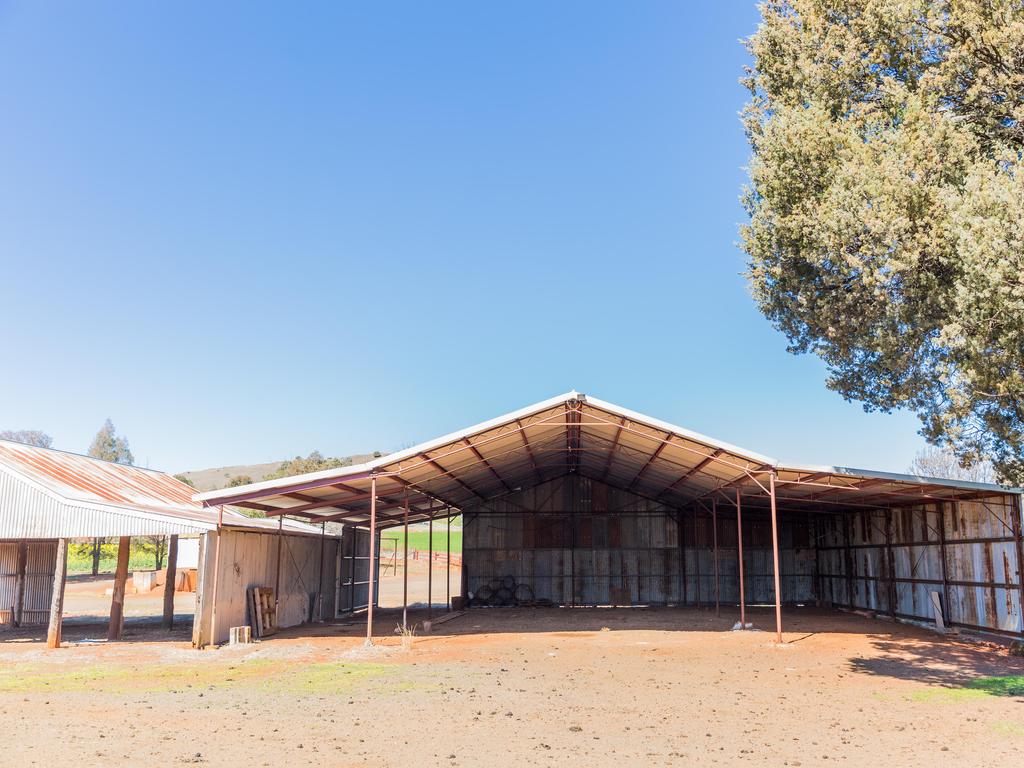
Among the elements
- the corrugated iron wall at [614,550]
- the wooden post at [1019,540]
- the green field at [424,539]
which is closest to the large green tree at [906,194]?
the wooden post at [1019,540]

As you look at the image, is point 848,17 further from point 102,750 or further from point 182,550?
point 182,550

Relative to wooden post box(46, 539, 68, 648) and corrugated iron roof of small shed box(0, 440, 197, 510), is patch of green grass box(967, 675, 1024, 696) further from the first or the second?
corrugated iron roof of small shed box(0, 440, 197, 510)

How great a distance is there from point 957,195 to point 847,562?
65.1 feet

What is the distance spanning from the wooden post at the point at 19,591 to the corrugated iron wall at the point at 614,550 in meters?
15.1

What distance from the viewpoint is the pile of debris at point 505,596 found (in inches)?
1262

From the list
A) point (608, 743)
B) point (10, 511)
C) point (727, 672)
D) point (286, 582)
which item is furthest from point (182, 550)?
point (608, 743)

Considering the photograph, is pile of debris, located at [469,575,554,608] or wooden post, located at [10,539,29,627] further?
pile of debris, located at [469,575,554,608]

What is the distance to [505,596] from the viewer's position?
32219 millimetres

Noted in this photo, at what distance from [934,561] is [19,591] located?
26.0 m

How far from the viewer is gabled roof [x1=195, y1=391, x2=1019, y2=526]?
731 inches

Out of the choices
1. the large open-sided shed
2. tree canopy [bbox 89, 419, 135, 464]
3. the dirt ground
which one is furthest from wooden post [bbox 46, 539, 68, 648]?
tree canopy [bbox 89, 419, 135, 464]

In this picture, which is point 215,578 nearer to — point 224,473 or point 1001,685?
point 1001,685

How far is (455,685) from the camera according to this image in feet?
44.1

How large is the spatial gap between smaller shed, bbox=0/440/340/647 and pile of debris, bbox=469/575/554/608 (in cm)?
694
